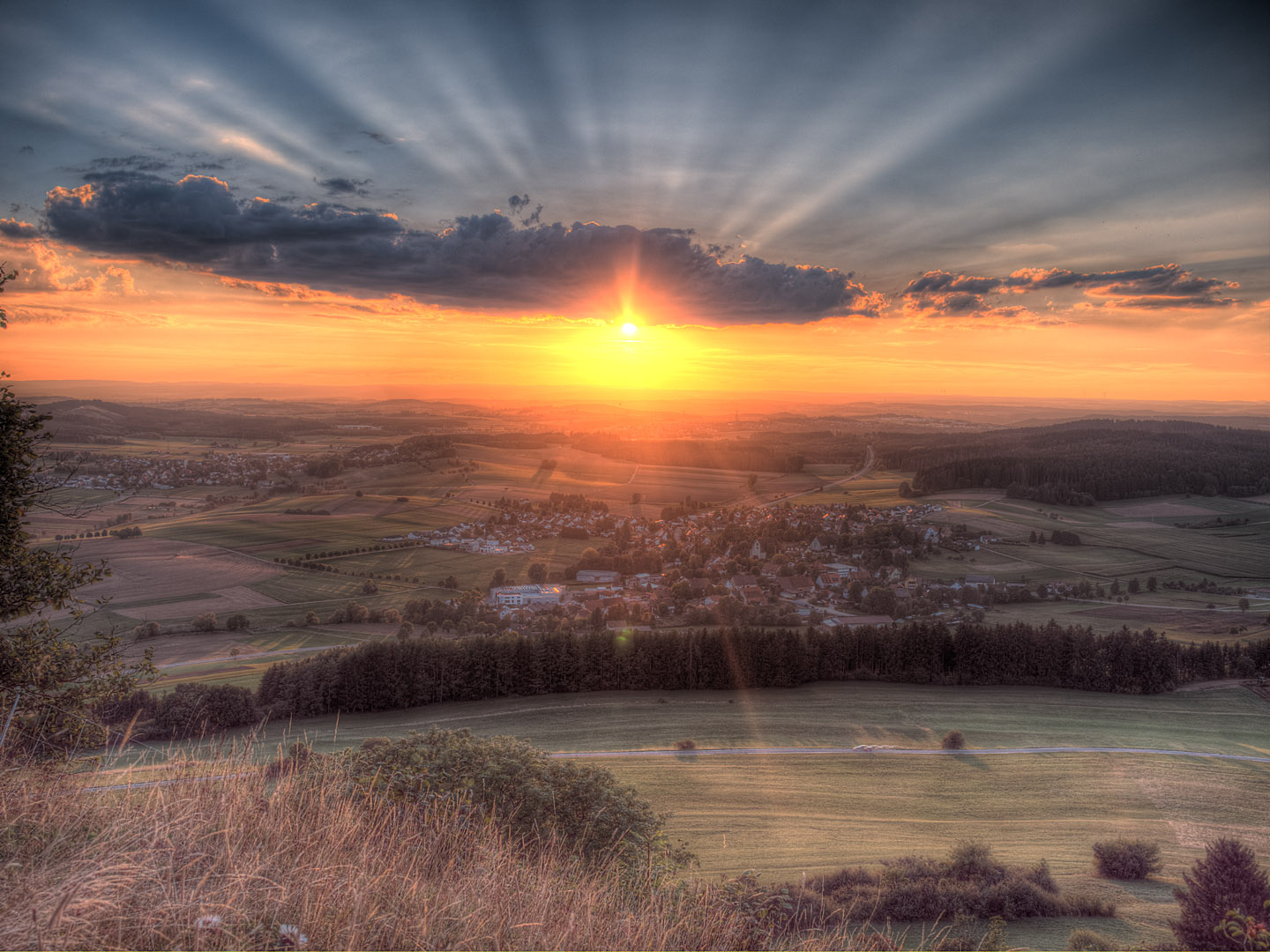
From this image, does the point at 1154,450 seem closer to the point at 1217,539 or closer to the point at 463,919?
the point at 1217,539

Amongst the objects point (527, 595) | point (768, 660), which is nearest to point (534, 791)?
point (768, 660)

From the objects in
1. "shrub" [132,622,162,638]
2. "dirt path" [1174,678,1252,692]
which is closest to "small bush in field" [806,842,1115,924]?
"dirt path" [1174,678,1252,692]

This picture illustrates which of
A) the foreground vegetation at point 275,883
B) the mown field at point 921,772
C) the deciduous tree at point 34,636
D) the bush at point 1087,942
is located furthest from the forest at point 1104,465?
the deciduous tree at point 34,636

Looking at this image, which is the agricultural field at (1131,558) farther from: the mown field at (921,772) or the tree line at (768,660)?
the mown field at (921,772)

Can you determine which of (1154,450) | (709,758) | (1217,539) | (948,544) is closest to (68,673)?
(709,758)

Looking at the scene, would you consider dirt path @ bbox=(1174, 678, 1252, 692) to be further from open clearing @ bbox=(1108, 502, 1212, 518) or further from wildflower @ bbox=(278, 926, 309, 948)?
wildflower @ bbox=(278, 926, 309, 948)

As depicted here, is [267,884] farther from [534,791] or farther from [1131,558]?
[1131,558]
